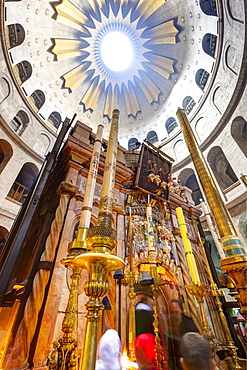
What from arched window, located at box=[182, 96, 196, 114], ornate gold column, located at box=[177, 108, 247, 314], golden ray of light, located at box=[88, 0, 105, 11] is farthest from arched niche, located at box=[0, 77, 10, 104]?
arched window, located at box=[182, 96, 196, 114]

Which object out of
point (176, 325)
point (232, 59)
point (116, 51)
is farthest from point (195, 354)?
point (116, 51)

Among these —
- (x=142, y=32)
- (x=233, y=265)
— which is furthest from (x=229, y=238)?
(x=142, y=32)

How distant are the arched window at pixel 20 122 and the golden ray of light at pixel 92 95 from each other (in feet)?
18.8

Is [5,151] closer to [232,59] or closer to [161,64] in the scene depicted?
[161,64]

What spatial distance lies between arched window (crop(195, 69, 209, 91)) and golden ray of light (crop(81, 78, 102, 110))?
8.81m

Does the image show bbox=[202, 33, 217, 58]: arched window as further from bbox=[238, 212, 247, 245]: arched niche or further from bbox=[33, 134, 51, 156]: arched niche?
bbox=[33, 134, 51, 156]: arched niche

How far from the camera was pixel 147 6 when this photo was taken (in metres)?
14.0

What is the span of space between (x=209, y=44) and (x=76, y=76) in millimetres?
11024

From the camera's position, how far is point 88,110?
17.2 metres

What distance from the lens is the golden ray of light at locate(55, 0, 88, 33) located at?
12.9 m

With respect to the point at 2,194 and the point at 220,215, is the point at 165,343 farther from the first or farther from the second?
the point at 2,194

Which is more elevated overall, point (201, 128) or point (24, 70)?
point (24, 70)

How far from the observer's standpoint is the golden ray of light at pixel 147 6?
45.0 ft

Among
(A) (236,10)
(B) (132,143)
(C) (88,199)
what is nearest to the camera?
(C) (88,199)
